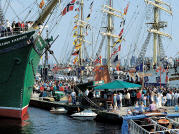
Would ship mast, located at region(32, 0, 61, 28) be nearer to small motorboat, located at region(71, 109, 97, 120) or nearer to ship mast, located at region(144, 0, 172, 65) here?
small motorboat, located at region(71, 109, 97, 120)

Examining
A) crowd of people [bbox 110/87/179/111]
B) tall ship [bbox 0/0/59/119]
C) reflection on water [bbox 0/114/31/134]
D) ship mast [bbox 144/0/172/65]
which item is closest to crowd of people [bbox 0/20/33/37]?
tall ship [bbox 0/0/59/119]

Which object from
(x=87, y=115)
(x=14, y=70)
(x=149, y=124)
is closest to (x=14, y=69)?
(x=14, y=70)

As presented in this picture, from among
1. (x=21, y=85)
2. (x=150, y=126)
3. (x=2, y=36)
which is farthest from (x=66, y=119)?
(x=150, y=126)

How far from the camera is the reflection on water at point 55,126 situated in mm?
19031

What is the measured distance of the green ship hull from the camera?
2127cm

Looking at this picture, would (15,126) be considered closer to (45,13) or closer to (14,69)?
(14,69)

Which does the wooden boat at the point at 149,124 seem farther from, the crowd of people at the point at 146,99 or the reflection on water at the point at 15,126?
the crowd of people at the point at 146,99

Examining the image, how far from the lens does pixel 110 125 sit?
21156mm

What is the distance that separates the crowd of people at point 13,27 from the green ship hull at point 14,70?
4.71 ft

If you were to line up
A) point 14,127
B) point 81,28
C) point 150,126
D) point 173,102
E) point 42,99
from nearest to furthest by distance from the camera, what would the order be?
point 150,126
point 14,127
point 173,102
point 42,99
point 81,28

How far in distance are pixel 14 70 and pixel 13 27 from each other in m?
3.81

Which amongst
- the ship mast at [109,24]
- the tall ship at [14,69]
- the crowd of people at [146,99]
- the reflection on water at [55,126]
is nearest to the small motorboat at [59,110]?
the reflection on water at [55,126]

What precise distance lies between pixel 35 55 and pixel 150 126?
1225 cm

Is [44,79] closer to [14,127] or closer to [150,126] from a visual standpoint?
[14,127]
